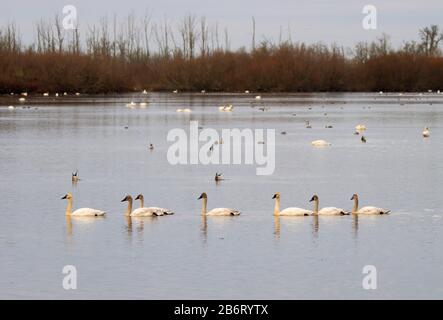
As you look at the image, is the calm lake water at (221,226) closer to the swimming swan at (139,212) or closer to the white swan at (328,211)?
the swimming swan at (139,212)

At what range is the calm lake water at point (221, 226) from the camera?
395 inches

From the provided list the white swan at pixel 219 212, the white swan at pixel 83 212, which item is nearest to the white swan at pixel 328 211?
the white swan at pixel 219 212

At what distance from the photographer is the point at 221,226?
13.1 metres

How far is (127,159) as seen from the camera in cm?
2203

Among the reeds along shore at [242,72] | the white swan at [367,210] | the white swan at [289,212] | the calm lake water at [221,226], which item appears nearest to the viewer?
the calm lake water at [221,226]

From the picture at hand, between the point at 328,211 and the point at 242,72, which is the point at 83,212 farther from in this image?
the point at 242,72

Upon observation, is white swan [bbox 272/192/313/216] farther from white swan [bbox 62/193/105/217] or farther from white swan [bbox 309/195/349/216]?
white swan [bbox 62/193/105/217]

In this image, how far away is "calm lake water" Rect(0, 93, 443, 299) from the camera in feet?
32.9

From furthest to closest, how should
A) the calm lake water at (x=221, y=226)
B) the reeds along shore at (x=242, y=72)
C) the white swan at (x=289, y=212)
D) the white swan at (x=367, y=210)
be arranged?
the reeds along shore at (x=242, y=72)
the white swan at (x=367, y=210)
the white swan at (x=289, y=212)
the calm lake water at (x=221, y=226)

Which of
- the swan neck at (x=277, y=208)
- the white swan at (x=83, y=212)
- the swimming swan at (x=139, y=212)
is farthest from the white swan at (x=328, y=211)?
the white swan at (x=83, y=212)

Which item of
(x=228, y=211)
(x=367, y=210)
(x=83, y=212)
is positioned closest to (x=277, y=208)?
(x=228, y=211)

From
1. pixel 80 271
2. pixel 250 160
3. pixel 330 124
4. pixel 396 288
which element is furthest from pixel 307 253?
pixel 330 124

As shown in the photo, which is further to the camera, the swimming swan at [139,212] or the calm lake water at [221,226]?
the swimming swan at [139,212]

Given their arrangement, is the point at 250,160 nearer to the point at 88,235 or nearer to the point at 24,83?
the point at 88,235
